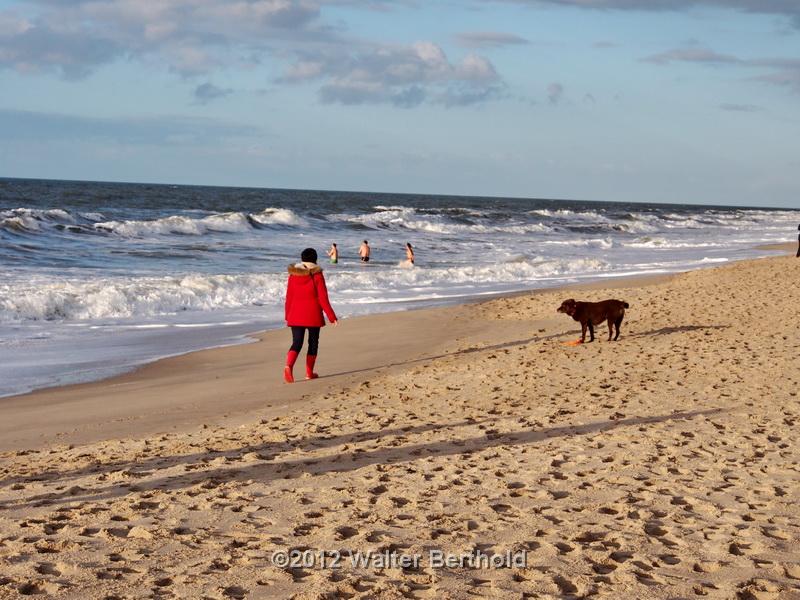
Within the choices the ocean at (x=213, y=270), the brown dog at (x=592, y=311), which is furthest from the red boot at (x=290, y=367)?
the brown dog at (x=592, y=311)

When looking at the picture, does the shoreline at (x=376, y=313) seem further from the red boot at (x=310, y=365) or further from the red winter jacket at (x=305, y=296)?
the red winter jacket at (x=305, y=296)

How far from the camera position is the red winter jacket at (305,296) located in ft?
33.6

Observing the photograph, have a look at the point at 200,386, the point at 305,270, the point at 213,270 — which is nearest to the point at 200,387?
the point at 200,386

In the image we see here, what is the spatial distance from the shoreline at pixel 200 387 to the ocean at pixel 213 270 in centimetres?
60

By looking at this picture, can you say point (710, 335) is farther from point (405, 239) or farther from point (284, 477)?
point (405, 239)

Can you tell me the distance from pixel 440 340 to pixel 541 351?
7.12 feet

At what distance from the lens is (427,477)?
6.12m

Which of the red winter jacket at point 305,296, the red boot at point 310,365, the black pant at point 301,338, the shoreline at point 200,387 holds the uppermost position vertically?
the red winter jacket at point 305,296

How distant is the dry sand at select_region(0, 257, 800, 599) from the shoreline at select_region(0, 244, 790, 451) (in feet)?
0.17

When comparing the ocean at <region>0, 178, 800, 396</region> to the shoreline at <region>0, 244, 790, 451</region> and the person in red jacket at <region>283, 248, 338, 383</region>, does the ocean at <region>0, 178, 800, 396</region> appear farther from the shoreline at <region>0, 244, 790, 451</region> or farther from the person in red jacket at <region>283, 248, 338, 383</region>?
the person in red jacket at <region>283, 248, 338, 383</region>

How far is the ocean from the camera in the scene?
13.9 metres

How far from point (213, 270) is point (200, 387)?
52.9ft

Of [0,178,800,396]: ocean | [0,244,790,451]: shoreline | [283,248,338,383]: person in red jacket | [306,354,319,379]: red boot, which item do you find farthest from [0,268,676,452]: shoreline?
[283,248,338,383]: person in red jacket

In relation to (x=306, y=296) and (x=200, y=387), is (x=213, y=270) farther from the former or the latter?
(x=306, y=296)
